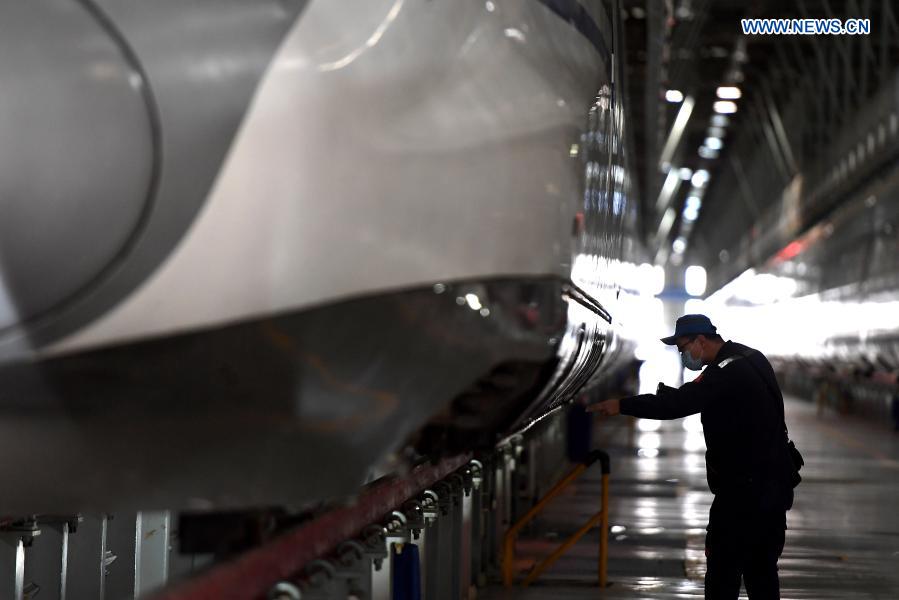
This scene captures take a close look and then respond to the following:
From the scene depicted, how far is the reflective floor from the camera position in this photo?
10984 mm

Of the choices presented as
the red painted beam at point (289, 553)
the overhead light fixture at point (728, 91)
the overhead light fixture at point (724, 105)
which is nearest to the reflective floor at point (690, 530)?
the red painted beam at point (289, 553)

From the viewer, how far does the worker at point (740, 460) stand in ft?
25.1

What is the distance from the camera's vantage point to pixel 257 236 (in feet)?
10.4

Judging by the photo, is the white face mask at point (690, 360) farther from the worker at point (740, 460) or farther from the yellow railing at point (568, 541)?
the yellow railing at point (568, 541)

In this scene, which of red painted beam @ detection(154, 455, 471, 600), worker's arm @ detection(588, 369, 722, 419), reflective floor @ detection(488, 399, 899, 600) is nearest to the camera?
red painted beam @ detection(154, 455, 471, 600)

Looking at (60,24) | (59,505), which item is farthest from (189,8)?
(59,505)

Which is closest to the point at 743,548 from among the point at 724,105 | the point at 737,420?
the point at 737,420

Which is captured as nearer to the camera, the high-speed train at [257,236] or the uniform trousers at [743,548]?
the high-speed train at [257,236]

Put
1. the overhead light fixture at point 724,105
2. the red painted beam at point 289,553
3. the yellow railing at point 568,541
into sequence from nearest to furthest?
the red painted beam at point 289,553 < the yellow railing at point 568,541 < the overhead light fixture at point 724,105

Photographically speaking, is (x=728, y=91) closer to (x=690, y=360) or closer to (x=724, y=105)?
(x=724, y=105)

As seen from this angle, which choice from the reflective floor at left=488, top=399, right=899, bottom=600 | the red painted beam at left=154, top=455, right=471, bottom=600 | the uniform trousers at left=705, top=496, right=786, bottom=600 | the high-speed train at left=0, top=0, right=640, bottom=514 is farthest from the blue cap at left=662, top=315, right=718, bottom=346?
the high-speed train at left=0, top=0, right=640, bottom=514

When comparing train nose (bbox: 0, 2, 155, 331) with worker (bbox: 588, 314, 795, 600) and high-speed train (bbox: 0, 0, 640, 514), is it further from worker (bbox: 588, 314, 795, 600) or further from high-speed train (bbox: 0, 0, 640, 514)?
worker (bbox: 588, 314, 795, 600)

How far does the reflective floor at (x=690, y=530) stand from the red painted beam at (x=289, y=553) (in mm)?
3542

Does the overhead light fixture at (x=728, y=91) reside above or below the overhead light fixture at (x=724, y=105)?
below
